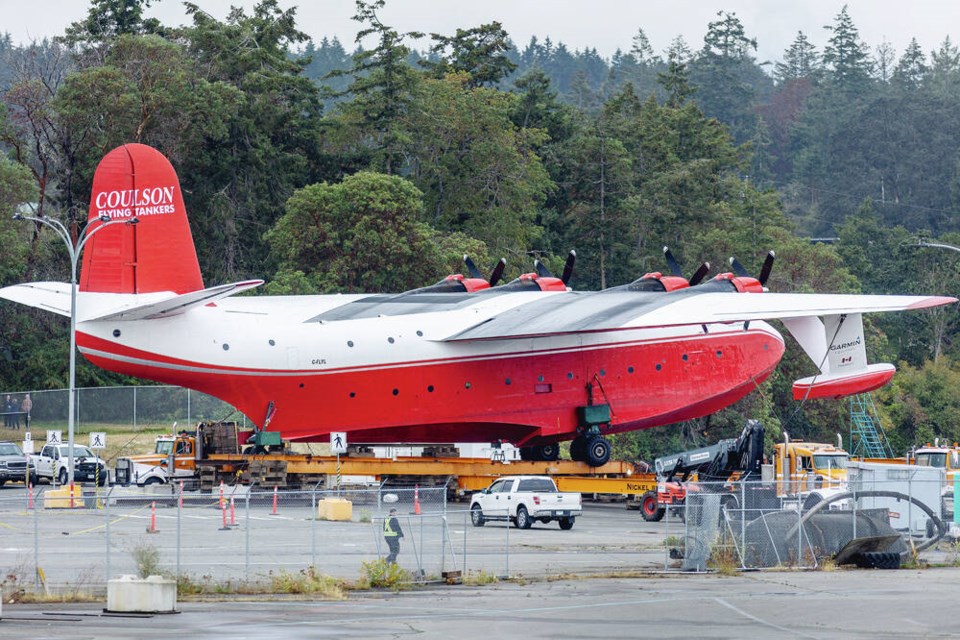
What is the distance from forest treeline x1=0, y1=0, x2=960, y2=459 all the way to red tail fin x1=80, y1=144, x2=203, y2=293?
2845 centimetres

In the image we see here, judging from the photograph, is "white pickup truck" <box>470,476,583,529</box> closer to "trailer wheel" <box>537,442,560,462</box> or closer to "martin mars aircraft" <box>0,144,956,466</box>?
"martin mars aircraft" <box>0,144,956,466</box>

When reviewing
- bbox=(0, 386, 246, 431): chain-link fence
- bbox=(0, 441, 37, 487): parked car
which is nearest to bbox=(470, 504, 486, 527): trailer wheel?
bbox=(0, 441, 37, 487): parked car

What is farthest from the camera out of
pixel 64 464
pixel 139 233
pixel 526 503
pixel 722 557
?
pixel 64 464

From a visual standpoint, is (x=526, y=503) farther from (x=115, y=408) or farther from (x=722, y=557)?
(x=115, y=408)

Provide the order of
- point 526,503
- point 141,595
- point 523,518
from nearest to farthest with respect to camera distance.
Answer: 1. point 141,595
2. point 526,503
3. point 523,518

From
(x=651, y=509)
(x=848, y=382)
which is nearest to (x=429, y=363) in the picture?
(x=651, y=509)

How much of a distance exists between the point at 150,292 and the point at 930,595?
25422 mm

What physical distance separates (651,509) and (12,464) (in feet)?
85.0

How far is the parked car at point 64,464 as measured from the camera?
2184 inches

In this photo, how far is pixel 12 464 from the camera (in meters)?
54.1

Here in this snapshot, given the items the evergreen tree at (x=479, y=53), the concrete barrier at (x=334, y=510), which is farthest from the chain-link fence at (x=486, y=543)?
the evergreen tree at (x=479, y=53)

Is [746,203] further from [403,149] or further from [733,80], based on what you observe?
[733,80]

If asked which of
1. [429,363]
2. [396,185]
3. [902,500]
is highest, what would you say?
[396,185]

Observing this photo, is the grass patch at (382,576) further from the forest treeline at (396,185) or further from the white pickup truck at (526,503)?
the forest treeline at (396,185)
